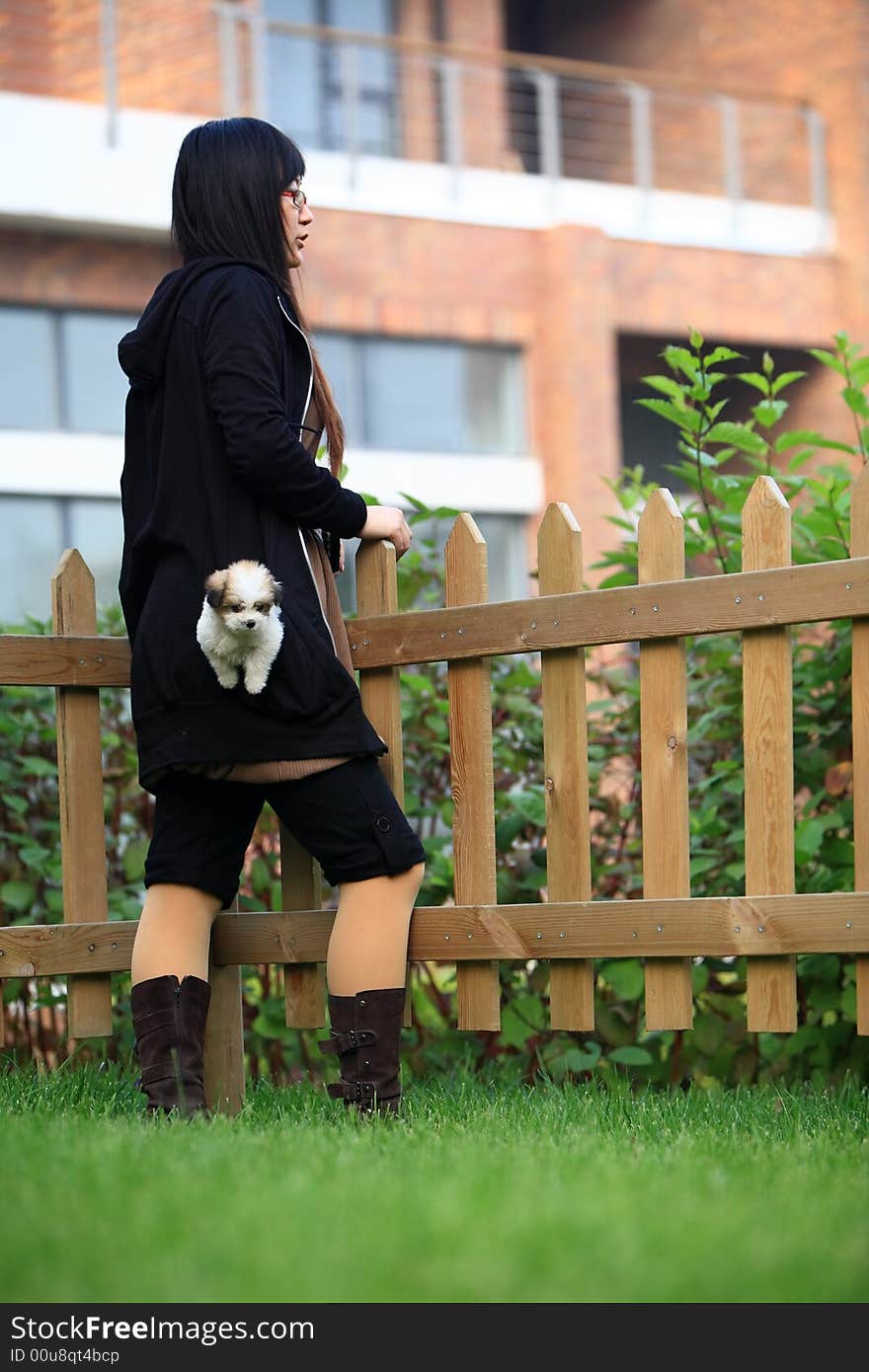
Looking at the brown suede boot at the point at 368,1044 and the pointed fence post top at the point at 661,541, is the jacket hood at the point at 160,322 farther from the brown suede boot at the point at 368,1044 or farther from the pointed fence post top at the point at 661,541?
the brown suede boot at the point at 368,1044

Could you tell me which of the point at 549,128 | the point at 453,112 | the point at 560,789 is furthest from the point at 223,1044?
the point at 549,128

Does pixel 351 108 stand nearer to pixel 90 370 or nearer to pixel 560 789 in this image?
pixel 90 370

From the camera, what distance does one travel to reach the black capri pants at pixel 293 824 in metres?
2.99

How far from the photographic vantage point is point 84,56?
510 inches

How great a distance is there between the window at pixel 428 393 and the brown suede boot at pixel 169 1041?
1067 centimetres

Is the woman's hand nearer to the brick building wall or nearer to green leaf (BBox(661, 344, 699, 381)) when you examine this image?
green leaf (BBox(661, 344, 699, 381))

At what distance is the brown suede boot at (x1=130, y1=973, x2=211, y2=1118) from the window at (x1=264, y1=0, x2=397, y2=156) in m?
11.7

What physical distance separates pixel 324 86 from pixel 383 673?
12.1 meters

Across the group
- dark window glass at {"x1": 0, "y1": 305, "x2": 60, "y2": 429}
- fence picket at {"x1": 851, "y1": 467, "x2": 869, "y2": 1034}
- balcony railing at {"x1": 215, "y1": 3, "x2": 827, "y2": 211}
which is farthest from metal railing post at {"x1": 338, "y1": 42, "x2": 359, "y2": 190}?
fence picket at {"x1": 851, "y1": 467, "x2": 869, "y2": 1034}

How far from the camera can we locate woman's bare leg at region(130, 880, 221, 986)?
10.1 ft

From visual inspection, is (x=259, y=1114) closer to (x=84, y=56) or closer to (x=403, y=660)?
(x=403, y=660)

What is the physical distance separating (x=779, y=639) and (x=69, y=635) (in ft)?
4.69

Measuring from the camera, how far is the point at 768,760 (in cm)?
312

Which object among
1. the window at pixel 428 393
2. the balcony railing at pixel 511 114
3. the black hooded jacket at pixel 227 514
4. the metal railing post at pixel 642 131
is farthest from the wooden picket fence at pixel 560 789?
the metal railing post at pixel 642 131
